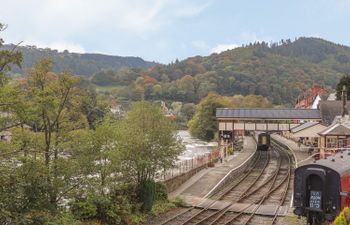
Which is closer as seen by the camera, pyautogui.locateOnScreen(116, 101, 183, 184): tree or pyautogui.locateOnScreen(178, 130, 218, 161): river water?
pyautogui.locateOnScreen(116, 101, 183, 184): tree

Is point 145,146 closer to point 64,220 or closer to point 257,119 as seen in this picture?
point 64,220

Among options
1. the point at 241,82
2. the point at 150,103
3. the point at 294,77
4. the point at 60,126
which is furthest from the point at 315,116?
the point at 294,77

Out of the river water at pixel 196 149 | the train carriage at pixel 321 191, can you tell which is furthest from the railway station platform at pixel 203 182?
the river water at pixel 196 149

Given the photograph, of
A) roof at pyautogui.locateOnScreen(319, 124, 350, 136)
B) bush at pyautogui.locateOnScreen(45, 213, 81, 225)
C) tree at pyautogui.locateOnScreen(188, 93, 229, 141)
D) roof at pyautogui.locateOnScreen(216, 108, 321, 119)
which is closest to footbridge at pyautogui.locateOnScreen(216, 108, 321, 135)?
roof at pyautogui.locateOnScreen(216, 108, 321, 119)

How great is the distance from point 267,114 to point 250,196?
2794cm

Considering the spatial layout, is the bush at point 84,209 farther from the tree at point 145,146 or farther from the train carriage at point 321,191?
the train carriage at point 321,191

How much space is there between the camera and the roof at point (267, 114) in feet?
169

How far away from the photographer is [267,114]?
52.2 metres

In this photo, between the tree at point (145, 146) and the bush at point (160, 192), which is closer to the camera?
the tree at point (145, 146)

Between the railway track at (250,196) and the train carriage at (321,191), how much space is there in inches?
79.7

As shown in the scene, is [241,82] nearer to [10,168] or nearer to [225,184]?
[225,184]

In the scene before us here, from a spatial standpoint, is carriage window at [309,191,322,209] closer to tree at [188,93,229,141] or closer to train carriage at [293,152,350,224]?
train carriage at [293,152,350,224]

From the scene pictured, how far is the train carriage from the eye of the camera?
679 inches

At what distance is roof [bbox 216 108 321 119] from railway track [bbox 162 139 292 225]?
34.6 ft
